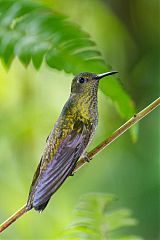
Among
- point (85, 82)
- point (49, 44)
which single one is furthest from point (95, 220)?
point (49, 44)

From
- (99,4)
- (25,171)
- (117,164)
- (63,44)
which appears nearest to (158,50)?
(99,4)

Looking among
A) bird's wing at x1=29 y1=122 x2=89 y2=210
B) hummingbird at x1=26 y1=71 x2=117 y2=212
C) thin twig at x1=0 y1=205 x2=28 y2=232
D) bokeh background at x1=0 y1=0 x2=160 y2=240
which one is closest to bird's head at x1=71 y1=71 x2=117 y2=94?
hummingbird at x1=26 y1=71 x2=117 y2=212

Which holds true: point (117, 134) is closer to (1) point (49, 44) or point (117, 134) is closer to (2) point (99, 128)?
(1) point (49, 44)

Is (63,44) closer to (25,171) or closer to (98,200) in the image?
(98,200)

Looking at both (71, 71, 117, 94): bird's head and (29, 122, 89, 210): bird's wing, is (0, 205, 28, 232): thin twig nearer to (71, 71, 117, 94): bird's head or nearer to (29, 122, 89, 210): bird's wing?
(29, 122, 89, 210): bird's wing

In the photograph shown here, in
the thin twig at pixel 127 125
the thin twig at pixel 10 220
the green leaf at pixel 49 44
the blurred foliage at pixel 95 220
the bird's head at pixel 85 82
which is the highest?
the green leaf at pixel 49 44

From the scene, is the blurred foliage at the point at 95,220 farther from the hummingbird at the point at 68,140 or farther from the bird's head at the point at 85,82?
the bird's head at the point at 85,82

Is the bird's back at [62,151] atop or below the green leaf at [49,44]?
below

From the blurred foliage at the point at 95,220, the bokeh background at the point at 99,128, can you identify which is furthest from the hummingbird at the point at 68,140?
the bokeh background at the point at 99,128
